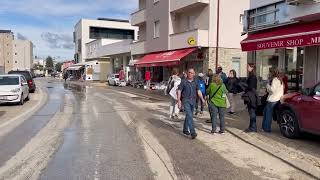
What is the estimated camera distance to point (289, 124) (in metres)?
11.0

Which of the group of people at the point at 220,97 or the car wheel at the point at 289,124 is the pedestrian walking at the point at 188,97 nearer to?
the group of people at the point at 220,97

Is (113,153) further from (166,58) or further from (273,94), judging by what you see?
(166,58)

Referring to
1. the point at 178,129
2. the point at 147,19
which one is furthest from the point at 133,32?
the point at 178,129

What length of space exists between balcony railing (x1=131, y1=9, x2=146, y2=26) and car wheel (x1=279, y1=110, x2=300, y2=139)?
32638 millimetres

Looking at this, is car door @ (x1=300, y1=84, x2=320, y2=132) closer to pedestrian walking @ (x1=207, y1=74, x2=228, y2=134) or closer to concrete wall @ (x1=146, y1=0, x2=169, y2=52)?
pedestrian walking @ (x1=207, y1=74, x2=228, y2=134)

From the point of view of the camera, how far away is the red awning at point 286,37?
15562 millimetres

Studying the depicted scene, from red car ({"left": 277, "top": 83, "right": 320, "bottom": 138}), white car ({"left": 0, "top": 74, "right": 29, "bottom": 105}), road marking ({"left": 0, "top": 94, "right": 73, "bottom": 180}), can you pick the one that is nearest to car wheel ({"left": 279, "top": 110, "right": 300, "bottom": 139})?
red car ({"left": 277, "top": 83, "right": 320, "bottom": 138})

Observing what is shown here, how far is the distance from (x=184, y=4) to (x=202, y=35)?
3.47 meters

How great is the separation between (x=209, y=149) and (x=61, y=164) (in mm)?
3139

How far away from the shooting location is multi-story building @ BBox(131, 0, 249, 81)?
103ft

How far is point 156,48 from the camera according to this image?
127 feet

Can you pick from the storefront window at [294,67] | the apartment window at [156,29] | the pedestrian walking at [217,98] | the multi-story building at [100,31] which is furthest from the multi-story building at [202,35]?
the multi-story building at [100,31]

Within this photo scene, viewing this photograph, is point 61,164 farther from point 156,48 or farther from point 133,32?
point 133,32

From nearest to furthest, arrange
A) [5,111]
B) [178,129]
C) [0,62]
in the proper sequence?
[178,129] < [5,111] < [0,62]
